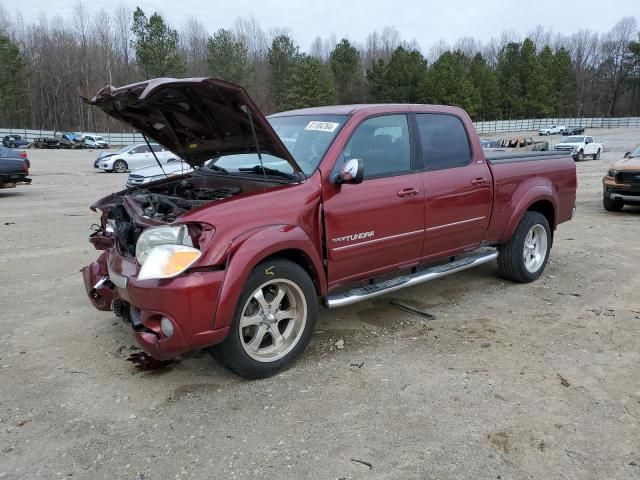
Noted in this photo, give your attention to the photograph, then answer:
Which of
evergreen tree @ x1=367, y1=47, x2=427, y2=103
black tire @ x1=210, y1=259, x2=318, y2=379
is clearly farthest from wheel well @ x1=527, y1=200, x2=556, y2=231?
evergreen tree @ x1=367, y1=47, x2=427, y2=103

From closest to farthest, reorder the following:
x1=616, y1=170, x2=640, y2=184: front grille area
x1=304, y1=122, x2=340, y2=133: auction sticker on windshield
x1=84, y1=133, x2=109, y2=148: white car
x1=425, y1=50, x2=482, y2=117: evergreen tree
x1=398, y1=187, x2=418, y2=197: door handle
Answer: x1=304, y1=122, x2=340, y2=133: auction sticker on windshield, x1=398, y1=187, x2=418, y2=197: door handle, x1=616, y1=170, x2=640, y2=184: front grille area, x1=84, y1=133, x2=109, y2=148: white car, x1=425, y1=50, x2=482, y2=117: evergreen tree

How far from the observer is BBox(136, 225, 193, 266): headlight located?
3.23m

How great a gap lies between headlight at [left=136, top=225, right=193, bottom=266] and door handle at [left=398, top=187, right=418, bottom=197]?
1893mm

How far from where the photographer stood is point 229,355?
3.43 meters

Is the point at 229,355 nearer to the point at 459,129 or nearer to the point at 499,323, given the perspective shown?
the point at 499,323

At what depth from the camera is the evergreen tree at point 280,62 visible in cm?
7406

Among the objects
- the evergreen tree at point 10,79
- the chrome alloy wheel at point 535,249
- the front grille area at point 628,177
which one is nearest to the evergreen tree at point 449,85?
the evergreen tree at point 10,79

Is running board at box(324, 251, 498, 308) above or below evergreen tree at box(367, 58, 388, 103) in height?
below

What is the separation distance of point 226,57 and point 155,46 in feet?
34.8

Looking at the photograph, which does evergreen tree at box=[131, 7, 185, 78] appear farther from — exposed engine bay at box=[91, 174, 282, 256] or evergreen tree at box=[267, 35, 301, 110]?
exposed engine bay at box=[91, 174, 282, 256]

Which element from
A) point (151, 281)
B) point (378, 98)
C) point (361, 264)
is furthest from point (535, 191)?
point (378, 98)

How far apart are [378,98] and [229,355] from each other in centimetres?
7698

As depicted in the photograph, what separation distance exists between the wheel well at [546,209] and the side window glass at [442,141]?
1.38 meters

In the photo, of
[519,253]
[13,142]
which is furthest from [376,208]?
[13,142]
